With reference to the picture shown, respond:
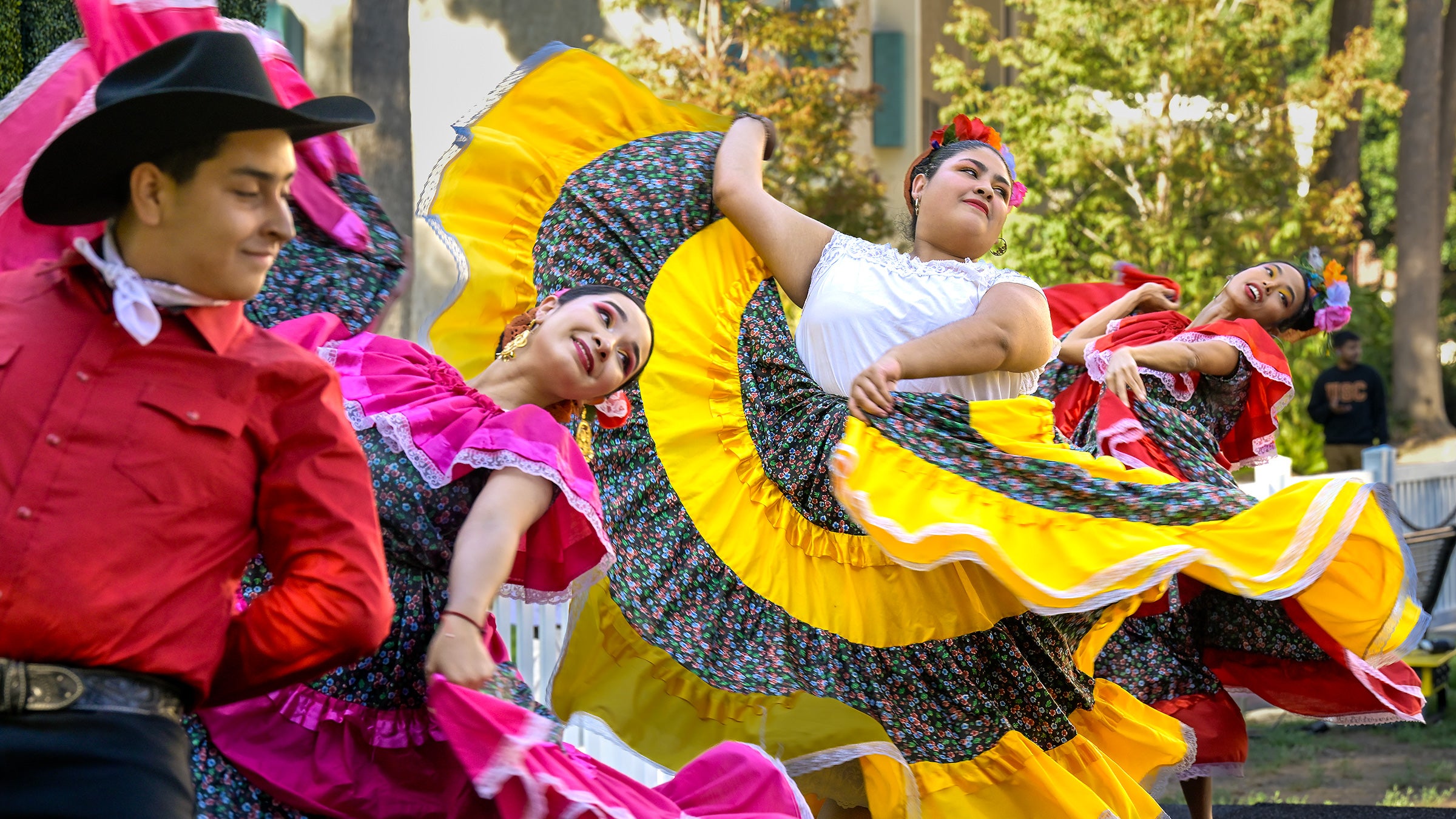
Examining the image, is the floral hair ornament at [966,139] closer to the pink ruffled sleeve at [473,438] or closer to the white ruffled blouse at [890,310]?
the white ruffled blouse at [890,310]

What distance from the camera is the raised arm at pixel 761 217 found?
13.0 ft

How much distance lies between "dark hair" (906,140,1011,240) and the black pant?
265 cm

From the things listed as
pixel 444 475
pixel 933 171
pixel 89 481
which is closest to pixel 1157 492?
pixel 933 171

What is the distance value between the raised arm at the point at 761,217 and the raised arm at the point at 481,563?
1627 mm

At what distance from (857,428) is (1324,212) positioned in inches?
439

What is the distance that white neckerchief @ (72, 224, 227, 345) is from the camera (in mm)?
1876

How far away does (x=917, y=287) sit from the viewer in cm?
377

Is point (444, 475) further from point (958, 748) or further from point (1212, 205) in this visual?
point (1212, 205)

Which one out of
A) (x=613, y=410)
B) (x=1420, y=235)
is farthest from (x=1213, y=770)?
(x=1420, y=235)

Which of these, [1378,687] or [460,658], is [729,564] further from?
[1378,687]

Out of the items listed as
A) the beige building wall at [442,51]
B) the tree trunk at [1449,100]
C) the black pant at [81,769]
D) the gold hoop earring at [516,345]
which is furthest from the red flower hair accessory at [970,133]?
the tree trunk at [1449,100]

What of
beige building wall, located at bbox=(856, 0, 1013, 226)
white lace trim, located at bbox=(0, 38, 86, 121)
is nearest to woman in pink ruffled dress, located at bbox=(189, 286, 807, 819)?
white lace trim, located at bbox=(0, 38, 86, 121)

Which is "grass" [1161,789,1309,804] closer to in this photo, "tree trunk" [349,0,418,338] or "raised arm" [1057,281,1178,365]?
"raised arm" [1057,281,1178,365]

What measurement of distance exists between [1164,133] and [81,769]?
1212cm
